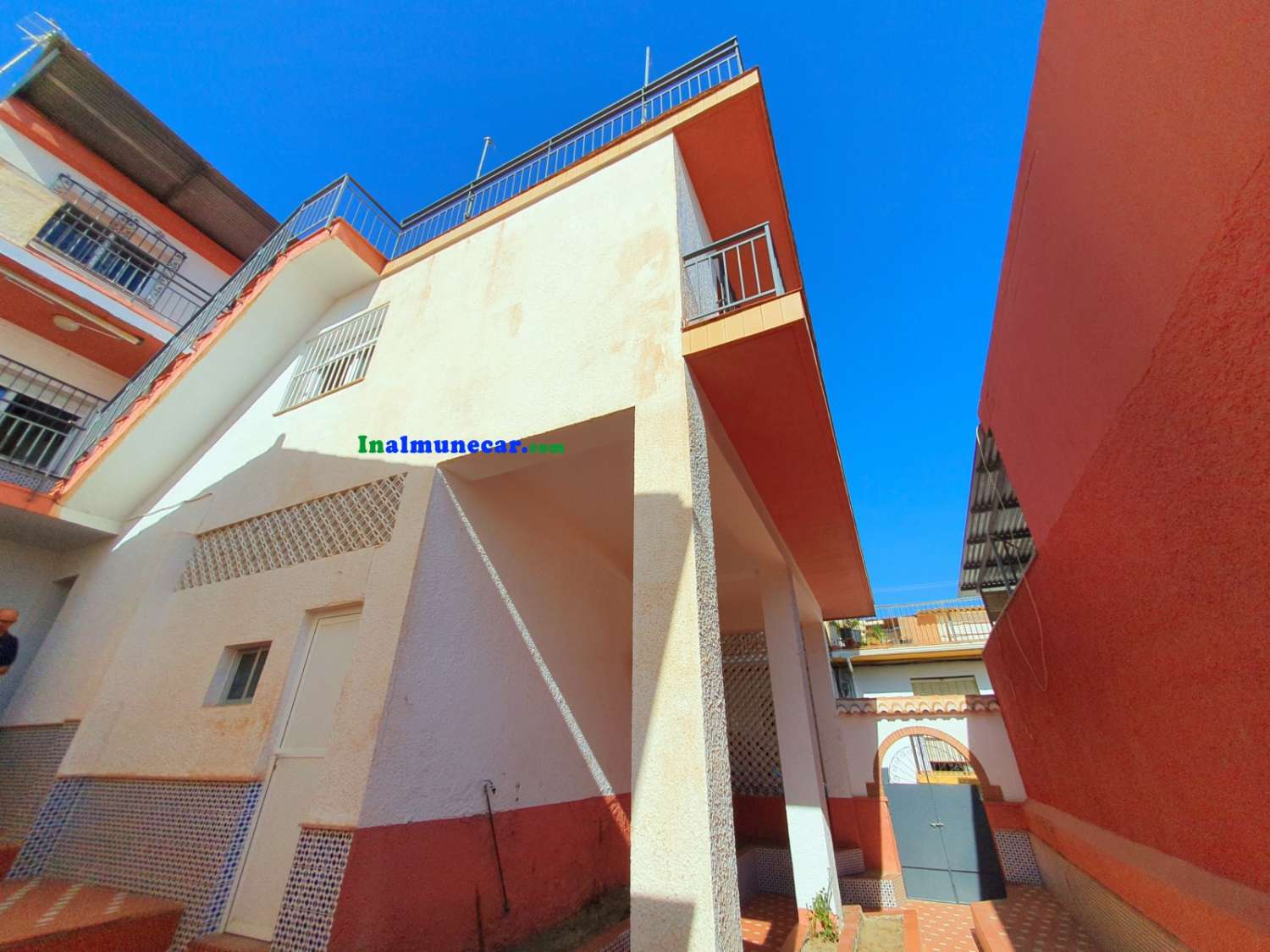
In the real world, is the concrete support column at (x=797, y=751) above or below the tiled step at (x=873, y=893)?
above

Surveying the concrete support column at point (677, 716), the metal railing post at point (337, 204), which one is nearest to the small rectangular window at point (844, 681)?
the concrete support column at point (677, 716)

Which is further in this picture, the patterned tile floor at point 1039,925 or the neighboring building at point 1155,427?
the patterned tile floor at point 1039,925

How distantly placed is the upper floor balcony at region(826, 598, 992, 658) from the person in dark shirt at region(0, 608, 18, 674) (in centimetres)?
1411

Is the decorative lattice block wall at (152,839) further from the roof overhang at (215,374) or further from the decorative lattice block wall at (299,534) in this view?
the roof overhang at (215,374)

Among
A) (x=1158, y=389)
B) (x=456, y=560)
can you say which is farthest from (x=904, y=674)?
(x=456, y=560)

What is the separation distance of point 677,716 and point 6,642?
248 inches

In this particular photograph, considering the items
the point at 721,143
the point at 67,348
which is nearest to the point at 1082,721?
the point at 721,143

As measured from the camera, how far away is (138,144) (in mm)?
7879

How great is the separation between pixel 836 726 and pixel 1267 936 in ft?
18.4

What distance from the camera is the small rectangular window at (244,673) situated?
3.91 metres

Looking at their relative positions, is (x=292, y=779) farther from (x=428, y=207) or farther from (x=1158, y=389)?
(x=428, y=207)

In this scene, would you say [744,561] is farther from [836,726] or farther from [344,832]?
[344,832]

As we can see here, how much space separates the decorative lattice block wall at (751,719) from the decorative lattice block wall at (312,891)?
5.48 m

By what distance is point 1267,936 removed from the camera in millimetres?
1976
